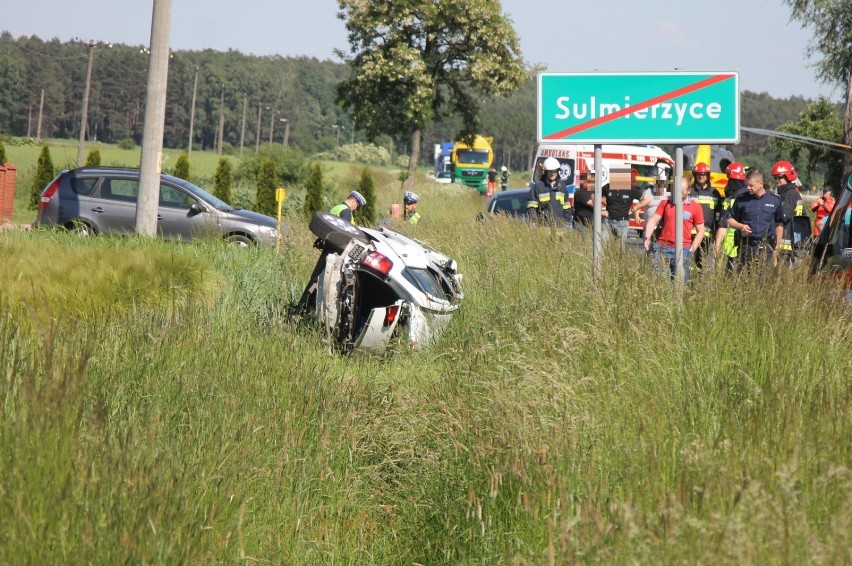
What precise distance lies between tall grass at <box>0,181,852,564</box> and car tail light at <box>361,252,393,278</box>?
77cm

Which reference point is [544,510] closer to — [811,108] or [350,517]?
[350,517]

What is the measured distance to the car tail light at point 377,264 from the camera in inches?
396

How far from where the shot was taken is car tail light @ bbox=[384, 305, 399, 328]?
10078mm

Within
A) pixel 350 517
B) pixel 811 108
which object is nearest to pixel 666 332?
pixel 350 517

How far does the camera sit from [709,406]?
531 centimetres

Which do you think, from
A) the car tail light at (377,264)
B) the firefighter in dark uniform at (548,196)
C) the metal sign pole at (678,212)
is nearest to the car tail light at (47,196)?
the firefighter in dark uniform at (548,196)

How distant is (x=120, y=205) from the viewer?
770 inches

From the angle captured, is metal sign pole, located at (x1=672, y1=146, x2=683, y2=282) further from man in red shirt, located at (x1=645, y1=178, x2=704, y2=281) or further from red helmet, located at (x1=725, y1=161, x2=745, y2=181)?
red helmet, located at (x1=725, y1=161, x2=745, y2=181)

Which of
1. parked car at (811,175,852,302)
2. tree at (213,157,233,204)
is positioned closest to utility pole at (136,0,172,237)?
parked car at (811,175,852,302)

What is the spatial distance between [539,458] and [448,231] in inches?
422

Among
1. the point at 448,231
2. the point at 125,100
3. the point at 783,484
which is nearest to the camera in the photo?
the point at 783,484

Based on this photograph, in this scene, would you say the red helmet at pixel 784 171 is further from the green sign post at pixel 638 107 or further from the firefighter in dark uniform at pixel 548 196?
the green sign post at pixel 638 107

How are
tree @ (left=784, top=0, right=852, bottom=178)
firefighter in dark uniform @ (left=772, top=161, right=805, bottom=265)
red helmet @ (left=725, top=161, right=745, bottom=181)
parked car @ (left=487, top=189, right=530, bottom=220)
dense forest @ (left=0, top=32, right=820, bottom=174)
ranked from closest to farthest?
firefighter in dark uniform @ (left=772, top=161, right=805, bottom=265) < red helmet @ (left=725, top=161, right=745, bottom=181) < parked car @ (left=487, top=189, right=530, bottom=220) < tree @ (left=784, top=0, right=852, bottom=178) < dense forest @ (left=0, top=32, right=820, bottom=174)

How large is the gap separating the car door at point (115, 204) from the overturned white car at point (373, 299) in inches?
374
